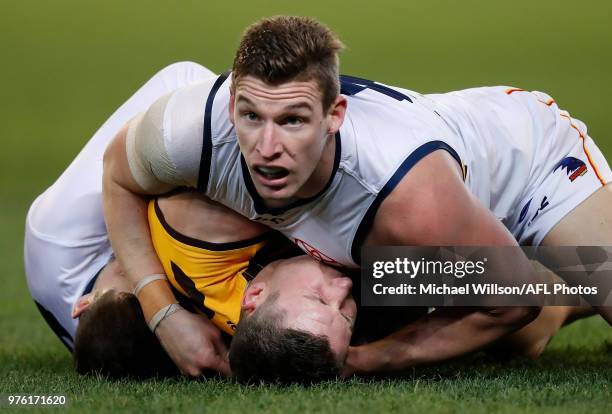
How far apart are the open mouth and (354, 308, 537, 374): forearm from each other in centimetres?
76

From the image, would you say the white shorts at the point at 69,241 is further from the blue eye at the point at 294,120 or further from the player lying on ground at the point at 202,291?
the blue eye at the point at 294,120

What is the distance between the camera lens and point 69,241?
5.14 metres

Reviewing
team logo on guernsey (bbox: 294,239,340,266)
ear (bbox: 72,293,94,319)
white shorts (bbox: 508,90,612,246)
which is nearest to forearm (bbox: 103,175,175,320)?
ear (bbox: 72,293,94,319)

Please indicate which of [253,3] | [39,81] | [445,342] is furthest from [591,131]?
[445,342]

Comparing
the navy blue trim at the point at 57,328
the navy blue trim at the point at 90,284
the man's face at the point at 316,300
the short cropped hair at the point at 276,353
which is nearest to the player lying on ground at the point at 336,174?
the man's face at the point at 316,300

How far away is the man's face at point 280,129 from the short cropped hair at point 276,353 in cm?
46

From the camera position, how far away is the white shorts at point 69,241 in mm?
5105

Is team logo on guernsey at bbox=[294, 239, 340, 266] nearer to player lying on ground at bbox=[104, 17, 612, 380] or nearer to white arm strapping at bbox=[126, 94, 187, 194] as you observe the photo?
player lying on ground at bbox=[104, 17, 612, 380]

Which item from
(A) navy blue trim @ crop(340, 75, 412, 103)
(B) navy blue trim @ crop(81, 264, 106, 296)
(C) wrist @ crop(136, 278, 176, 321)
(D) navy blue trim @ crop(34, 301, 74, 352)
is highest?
(A) navy blue trim @ crop(340, 75, 412, 103)

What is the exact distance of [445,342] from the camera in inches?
168

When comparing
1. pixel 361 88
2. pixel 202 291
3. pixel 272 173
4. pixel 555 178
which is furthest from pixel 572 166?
pixel 202 291

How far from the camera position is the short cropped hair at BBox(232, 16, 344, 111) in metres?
3.82

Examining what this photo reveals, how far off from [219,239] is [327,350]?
78 cm

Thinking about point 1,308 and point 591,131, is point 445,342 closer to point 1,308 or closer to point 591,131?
point 1,308
